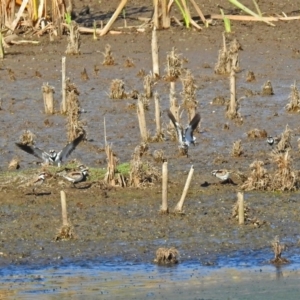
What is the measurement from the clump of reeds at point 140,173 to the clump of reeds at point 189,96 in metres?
3.08

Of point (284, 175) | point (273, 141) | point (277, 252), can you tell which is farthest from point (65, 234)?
point (273, 141)

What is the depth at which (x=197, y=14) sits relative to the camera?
2395 centimetres

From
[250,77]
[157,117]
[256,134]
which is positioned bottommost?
[256,134]

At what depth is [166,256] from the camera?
10.6 metres

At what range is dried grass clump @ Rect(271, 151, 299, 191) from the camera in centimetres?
1282

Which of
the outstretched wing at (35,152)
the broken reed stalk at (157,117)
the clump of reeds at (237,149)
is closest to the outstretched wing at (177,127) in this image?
the broken reed stalk at (157,117)

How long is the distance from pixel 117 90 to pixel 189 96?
168 centimetres

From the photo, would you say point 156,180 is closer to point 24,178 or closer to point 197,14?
point 24,178

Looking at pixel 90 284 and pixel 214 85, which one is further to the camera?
pixel 214 85

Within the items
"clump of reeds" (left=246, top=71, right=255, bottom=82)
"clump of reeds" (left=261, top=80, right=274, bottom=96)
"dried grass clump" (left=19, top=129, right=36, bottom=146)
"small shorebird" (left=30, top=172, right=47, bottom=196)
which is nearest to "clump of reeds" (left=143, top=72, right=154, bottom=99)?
"clump of reeds" (left=261, top=80, right=274, bottom=96)

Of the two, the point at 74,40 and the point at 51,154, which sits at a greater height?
the point at 74,40

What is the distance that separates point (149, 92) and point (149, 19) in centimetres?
549

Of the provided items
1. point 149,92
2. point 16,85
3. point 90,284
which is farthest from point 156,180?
point 16,85

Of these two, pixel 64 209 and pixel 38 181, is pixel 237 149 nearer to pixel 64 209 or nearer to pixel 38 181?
pixel 38 181
